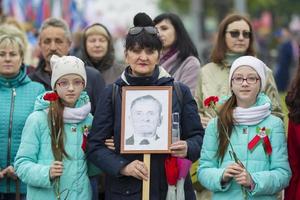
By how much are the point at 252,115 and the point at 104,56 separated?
297 centimetres

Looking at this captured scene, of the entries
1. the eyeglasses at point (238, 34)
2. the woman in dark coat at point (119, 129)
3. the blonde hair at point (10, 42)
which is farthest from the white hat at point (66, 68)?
the eyeglasses at point (238, 34)

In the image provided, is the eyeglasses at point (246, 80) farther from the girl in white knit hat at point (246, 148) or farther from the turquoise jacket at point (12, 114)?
the turquoise jacket at point (12, 114)

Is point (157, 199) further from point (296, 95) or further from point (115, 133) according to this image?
point (296, 95)

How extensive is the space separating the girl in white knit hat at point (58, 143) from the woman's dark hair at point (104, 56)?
2.16 metres

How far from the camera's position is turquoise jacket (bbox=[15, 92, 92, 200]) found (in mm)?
7566

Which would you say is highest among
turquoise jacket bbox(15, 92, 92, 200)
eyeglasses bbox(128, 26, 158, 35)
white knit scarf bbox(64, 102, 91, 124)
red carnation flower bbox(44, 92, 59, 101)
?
eyeglasses bbox(128, 26, 158, 35)

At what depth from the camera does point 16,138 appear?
8359 mm

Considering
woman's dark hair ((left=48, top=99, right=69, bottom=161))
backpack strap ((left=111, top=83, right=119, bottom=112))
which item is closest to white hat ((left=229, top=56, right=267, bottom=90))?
backpack strap ((left=111, top=83, right=119, bottom=112))

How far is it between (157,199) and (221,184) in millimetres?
488

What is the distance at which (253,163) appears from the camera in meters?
7.34

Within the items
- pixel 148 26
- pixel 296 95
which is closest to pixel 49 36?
pixel 148 26

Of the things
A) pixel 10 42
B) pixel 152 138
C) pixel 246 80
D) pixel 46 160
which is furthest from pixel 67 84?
pixel 246 80

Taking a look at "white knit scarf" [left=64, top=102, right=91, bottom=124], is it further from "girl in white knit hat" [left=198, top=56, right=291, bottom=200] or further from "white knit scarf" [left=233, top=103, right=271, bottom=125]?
"white knit scarf" [left=233, top=103, right=271, bottom=125]

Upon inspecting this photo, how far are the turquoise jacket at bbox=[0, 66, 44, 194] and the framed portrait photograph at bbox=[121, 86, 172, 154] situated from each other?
137 centimetres
